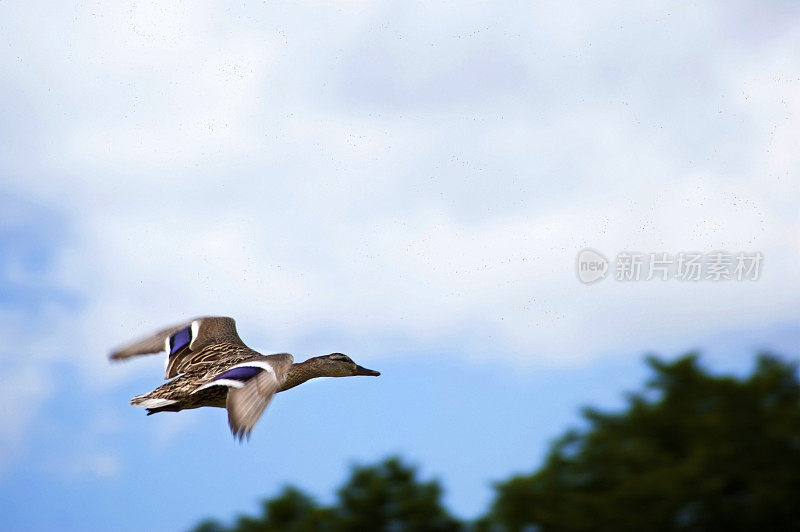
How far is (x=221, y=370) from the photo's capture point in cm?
1188

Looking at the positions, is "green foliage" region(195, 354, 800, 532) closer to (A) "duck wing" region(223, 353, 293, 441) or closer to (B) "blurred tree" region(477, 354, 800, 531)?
(B) "blurred tree" region(477, 354, 800, 531)

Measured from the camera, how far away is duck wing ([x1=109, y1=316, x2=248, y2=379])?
1292 cm

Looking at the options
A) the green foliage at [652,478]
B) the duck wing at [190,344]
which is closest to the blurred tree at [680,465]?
the green foliage at [652,478]

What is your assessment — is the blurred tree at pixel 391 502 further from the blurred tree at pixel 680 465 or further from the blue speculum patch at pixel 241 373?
the blue speculum patch at pixel 241 373

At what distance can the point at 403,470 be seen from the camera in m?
12.5

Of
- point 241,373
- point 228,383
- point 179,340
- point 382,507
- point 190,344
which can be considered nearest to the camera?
point 228,383

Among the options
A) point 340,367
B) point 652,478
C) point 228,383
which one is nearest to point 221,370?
point 228,383

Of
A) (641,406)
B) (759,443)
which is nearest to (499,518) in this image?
(641,406)

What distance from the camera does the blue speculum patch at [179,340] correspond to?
44.2 feet

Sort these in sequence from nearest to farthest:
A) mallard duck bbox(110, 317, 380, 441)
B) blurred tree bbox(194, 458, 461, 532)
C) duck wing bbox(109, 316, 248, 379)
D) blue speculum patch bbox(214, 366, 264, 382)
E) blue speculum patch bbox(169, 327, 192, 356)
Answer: mallard duck bbox(110, 317, 380, 441) < blue speculum patch bbox(214, 366, 264, 382) < blurred tree bbox(194, 458, 461, 532) < duck wing bbox(109, 316, 248, 379) < blue speculum patch bbox(169, 327, 192, 356)

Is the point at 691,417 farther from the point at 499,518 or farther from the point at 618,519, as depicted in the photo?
the point at 499,518

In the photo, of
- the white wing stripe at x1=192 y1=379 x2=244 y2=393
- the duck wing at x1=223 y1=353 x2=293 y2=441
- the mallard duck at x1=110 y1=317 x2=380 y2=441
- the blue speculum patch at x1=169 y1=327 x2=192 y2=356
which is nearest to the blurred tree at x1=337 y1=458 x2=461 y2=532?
the mallard duck at x1=110 y1=317 x2=380 y2=441

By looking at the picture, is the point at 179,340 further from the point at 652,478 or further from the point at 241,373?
the point at 652,478

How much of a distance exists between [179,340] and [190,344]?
0.83 feet
